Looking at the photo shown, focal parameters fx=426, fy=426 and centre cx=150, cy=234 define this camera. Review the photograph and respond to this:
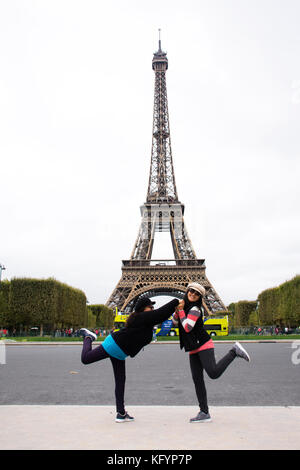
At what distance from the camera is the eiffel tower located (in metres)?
45.4

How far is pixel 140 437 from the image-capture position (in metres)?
3.24

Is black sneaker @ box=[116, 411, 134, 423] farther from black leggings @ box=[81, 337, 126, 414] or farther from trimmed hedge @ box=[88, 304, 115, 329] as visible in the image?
trimmed hedge @ box=[88, 304, 115, 329]

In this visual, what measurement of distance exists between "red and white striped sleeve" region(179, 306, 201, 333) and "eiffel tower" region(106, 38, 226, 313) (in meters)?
38.8

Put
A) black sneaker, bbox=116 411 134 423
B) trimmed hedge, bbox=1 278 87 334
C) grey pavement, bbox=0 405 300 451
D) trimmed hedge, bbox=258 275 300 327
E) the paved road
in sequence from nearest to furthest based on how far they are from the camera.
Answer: grey pavement, bbox=0 405 300 451 → black sneaker, bbox=116 411 134 423 → the paved road → trimmed hedge, bbox=1 278 87 334 → trimmed hedge, bbox=258 275 300 327

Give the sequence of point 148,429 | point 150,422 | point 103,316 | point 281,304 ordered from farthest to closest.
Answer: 1. point 103,316
2. point 281,304
3. point 150,422
4. point 148,429

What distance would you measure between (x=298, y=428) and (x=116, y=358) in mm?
1687

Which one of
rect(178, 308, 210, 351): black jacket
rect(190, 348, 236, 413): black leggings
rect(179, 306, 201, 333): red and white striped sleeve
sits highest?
rect(179, 306, 201, 333): red and white striped sleeve

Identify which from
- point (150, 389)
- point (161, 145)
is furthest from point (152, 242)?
point (150, 389)

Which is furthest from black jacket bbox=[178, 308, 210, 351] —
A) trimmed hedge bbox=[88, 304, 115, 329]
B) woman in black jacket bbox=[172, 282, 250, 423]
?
trimmed hedge bbox=[88, 304, 115, 329]

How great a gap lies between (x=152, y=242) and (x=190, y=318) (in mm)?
48664

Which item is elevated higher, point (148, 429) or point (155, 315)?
point (155, 315)

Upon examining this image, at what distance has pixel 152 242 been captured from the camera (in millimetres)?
52719

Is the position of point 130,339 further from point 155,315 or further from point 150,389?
point 150,389
